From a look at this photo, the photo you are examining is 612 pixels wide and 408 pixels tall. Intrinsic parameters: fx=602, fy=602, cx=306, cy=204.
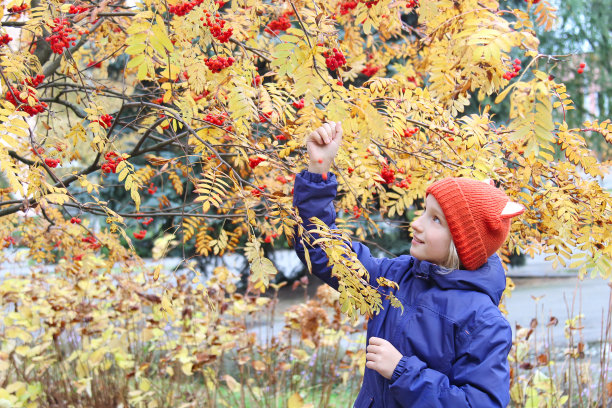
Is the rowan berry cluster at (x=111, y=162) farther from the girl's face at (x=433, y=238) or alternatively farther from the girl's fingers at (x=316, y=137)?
the girl's face at (x=433, y=238)

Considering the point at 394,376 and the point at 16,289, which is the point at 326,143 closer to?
the point at 394,376

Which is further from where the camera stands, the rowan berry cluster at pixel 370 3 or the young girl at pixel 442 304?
the rowan berry cluster at pixel 370 3

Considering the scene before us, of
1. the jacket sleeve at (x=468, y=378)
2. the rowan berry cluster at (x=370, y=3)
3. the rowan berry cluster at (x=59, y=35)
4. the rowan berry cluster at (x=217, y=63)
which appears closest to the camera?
the jacket sleeve at (x=468, y=378)

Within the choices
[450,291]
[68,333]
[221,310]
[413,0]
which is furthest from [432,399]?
[68,333]

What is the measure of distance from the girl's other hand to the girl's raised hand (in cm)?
55

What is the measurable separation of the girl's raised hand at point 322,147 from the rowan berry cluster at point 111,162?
84 centimetres

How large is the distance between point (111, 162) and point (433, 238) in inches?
51.7

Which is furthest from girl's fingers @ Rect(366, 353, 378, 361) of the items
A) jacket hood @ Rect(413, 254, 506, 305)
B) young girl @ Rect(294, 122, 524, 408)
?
jacket hood @ Rect(413, 254, 506, 305)

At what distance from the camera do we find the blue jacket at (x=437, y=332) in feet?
5.11

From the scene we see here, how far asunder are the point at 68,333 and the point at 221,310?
1187mm

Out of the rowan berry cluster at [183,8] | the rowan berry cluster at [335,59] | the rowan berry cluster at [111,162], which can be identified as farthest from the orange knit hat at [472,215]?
the rowan berry cluster at [111,162]

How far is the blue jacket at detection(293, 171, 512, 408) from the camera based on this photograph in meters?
1.56

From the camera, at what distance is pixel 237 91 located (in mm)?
1908

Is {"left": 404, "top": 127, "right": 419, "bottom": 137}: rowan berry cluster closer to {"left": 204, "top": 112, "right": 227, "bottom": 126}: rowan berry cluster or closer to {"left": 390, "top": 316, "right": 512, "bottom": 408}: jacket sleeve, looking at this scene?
{"left": 204, "top": 112, "right": 227, "bottom": 126}: rowan berry cluster
